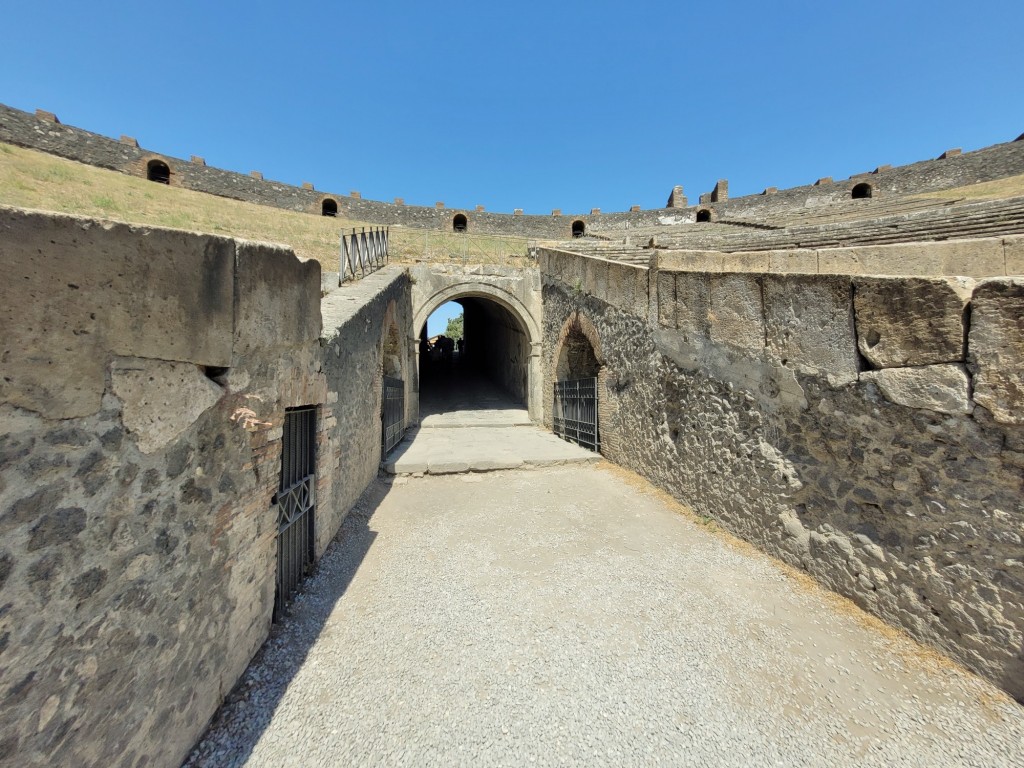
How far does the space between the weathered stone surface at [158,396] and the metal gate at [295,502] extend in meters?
1.17

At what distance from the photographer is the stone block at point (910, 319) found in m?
2.86

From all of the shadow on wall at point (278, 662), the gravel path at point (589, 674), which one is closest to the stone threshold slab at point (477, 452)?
the shadow on wall at point (278, 662)

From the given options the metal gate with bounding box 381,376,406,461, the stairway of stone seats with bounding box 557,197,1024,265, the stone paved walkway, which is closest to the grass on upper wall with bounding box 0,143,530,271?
the stone paved walkway

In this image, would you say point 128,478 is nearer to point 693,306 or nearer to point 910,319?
point 910,319

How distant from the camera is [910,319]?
3084 millimetres

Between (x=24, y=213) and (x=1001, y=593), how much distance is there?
5.08 metres

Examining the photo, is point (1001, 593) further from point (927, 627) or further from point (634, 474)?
→ point (634, 474)

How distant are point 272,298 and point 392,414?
18.4 ft

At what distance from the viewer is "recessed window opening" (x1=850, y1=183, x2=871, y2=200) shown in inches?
967

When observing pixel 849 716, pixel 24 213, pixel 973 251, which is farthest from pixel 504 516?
pixel 973 251

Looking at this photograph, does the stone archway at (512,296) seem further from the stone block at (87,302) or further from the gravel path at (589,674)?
the stone block at (87,302)

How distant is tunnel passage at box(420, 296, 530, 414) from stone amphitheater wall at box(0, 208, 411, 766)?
9.74m

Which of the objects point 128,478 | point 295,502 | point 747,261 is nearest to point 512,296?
point 747,261

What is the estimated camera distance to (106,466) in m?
1.73
